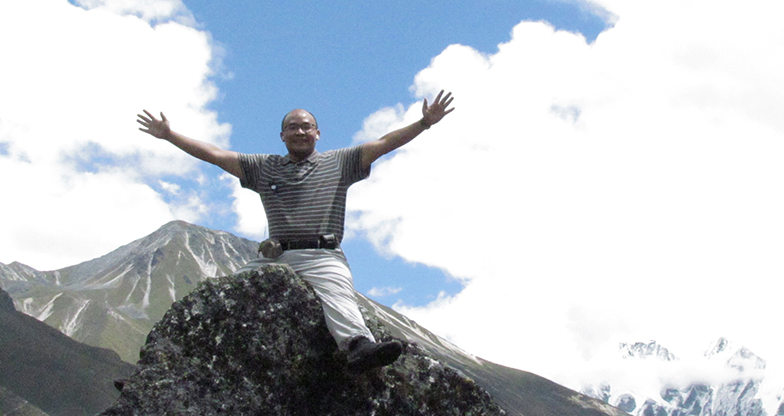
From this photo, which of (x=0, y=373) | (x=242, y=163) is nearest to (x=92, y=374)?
(x=0, y=373)

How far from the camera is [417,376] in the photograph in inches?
266

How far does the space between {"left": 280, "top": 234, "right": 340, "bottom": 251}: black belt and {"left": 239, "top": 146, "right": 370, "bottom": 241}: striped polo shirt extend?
0.05 metres

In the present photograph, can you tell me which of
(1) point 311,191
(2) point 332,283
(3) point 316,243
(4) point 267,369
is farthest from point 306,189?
(4) point 267,369

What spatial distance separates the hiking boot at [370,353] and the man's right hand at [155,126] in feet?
10.5

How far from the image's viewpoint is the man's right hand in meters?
7.57

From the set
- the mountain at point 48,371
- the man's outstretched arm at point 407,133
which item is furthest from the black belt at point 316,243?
the mountain at point 48,371

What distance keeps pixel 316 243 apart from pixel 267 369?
50.9 inches

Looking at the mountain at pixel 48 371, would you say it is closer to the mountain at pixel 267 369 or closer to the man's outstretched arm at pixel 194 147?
the man's outstretched arm at pixel 194 147

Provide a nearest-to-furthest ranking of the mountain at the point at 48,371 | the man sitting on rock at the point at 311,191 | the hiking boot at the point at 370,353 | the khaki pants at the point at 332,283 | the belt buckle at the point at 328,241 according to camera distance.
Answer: the hiking boot at the point at 370,353 → the khaki pants at the point at 332,283 → the man sitting on rock at the point at 311,191 → the belt buckle at the point at 328,241 → the mountain at the point at 48,371

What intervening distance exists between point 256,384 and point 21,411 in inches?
6016

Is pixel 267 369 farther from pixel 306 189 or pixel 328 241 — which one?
pixel 306 189

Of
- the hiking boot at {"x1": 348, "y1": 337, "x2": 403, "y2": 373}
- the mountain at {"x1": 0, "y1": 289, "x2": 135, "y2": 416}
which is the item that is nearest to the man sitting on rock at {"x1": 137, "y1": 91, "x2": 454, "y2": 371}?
the hiking boot at {"x1": 348, "y1": 337, "x2": 403, "y2": 373}

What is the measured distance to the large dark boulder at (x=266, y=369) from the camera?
239 inches

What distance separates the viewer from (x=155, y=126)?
7602 mm
